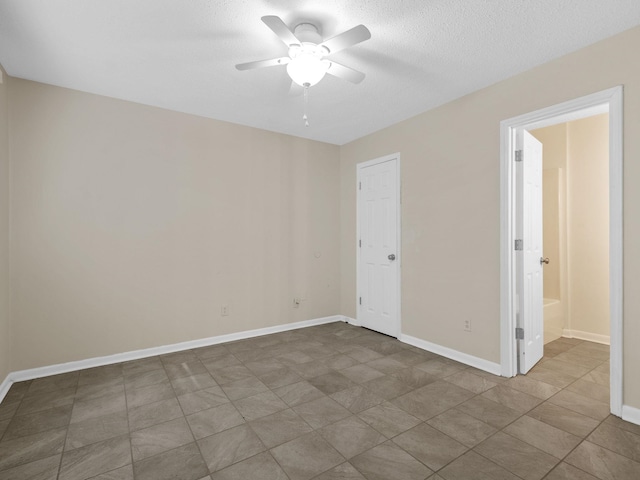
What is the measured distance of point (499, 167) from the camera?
281 centimetres

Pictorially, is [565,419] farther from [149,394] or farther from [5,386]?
[5,386]

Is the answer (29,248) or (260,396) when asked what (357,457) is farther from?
(29,248)

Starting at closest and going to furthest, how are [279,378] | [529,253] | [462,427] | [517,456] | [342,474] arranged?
[342,474] < [517,456] < [462,427] < [279,378] < [529,253]

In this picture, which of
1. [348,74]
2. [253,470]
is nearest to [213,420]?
[253,470]

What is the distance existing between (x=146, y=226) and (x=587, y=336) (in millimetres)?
5092

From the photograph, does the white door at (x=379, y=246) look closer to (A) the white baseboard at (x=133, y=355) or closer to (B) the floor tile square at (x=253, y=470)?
(A) the white baseboard at (x=133, y=355)

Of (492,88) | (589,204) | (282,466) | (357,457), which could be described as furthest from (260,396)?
(589,204)

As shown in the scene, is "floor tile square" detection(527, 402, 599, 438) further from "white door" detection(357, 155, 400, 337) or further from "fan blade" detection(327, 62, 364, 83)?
"fan blade" detection(327, 62, 364, 83)

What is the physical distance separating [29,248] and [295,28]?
2.87 metres

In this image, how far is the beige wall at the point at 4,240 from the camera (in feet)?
8.32

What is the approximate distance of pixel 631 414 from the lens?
2.06m

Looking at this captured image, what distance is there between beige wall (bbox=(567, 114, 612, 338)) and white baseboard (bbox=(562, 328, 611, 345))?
0.12 feet

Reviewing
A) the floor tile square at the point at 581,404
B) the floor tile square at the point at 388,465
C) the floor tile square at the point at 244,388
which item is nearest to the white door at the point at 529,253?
the floor tile square at the point at 581,404

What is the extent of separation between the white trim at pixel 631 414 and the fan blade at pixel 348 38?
2.86 m
